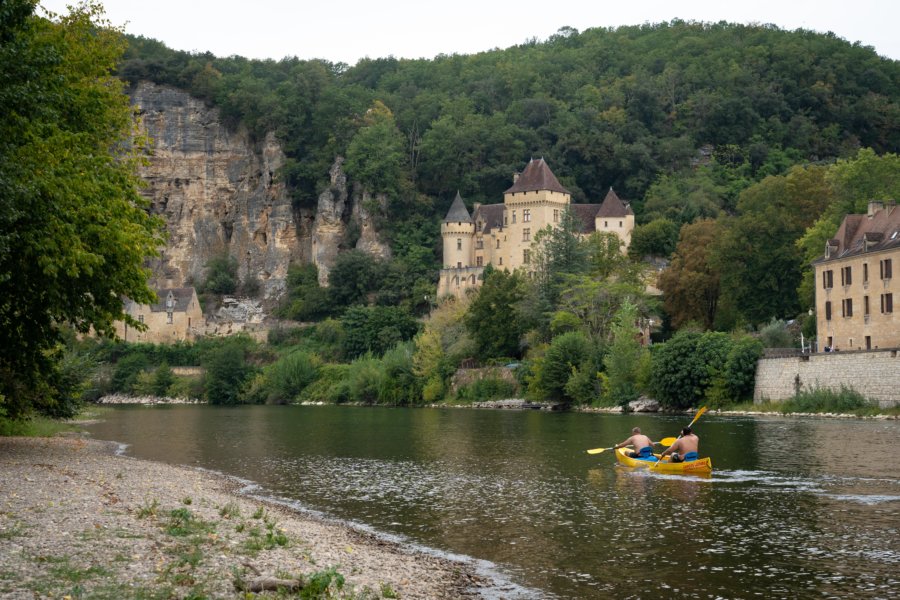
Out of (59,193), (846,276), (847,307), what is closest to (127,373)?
(847,307)

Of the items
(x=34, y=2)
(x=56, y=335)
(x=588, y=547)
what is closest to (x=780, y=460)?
(x=588, y=547)

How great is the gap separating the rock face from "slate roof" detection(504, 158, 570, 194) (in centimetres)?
2899

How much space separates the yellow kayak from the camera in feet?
86.3

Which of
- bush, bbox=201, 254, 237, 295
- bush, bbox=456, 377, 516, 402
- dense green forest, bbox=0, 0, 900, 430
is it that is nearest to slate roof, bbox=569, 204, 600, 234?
dense green forest, bbox=0, 0, 900, 430

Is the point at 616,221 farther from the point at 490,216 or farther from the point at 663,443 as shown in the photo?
the point at 663,443

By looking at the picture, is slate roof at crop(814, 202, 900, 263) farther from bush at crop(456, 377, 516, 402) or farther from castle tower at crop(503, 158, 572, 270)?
castle tower at crop(503, 158, 572, 270)

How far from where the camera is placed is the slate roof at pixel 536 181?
96.6 metres

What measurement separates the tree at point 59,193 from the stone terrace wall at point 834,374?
109ft

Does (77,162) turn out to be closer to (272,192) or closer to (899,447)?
(899,447)

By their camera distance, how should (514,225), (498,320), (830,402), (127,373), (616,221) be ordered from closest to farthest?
(830,402)
(498,320)
(127,373)
(616,221)
(514,225)

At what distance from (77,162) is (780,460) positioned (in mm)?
20210

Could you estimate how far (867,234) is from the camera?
50906 mm

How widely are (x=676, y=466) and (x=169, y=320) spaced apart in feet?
276

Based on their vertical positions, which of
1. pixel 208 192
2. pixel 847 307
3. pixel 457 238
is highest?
pixel 208 192
